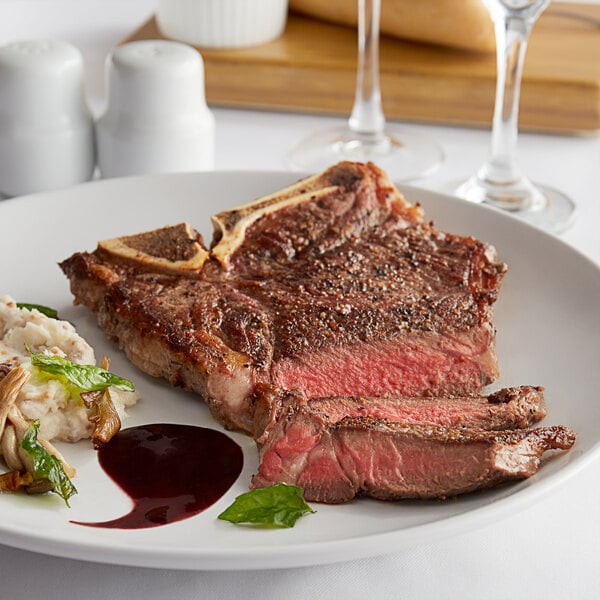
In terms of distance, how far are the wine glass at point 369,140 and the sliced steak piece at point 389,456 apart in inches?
105

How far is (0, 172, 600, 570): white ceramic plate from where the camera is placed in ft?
7.76

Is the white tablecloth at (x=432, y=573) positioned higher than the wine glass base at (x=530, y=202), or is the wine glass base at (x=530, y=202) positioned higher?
the white tablecloth at (x=432, y=573)

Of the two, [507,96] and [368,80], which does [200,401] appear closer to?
[507,96]

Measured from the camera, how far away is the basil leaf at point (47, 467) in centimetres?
262

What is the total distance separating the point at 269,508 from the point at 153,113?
2.61 meters

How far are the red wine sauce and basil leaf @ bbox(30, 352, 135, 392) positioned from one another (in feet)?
0.54

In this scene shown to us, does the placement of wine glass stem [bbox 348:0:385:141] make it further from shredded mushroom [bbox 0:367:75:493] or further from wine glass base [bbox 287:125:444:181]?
shredded mushroom [bbox 0:367:75:493]

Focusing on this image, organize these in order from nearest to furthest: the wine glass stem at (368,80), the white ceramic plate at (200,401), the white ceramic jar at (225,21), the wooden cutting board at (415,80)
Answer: the white ceramic plate at (200,401), the wine glass stem at (368,80), the wooden cutting board at (415,80), the white ceramic jar at (225,21)

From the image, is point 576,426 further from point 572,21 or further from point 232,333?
point 572,21

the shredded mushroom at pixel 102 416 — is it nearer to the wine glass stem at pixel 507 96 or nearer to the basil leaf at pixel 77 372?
the basil leaf at pixel 77 372

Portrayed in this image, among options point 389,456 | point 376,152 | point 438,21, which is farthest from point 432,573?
point 438,21

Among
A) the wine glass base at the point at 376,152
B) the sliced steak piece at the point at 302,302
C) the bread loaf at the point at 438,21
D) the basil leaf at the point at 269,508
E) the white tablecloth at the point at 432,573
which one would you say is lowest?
the wine glass base at the point at 376,152

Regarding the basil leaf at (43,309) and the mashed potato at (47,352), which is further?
the basil leaf at (43,309)

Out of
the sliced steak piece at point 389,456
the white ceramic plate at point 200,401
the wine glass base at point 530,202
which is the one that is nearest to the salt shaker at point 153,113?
the white ceramic plate at point 200,401
